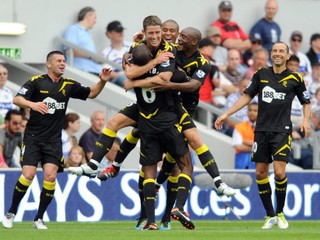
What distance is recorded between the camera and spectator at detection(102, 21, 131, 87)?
2539 cm

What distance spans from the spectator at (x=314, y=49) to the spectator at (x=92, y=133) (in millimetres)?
6876

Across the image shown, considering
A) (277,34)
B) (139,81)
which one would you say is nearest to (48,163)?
(139,81)

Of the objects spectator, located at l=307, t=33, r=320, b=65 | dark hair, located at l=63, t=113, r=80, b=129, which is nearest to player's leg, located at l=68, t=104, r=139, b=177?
dark hair, located at l=63, t=113, r=80, b=129

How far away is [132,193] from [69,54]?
4251mm

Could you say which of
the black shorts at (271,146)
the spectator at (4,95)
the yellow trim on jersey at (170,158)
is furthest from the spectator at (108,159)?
the black shorts at (271,146)

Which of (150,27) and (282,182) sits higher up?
(150,27)

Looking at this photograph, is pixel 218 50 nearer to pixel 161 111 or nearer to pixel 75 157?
pixel 75 157

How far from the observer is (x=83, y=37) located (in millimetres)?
25359

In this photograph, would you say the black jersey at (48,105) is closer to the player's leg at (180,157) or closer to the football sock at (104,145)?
the football sock at (104,145)

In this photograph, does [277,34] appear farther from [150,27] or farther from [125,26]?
[150,27]

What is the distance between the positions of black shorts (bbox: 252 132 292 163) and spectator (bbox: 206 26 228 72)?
8.37m

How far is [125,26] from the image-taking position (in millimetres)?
26672

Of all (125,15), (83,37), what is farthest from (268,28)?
(83,37)

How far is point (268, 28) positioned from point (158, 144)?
1130cm
